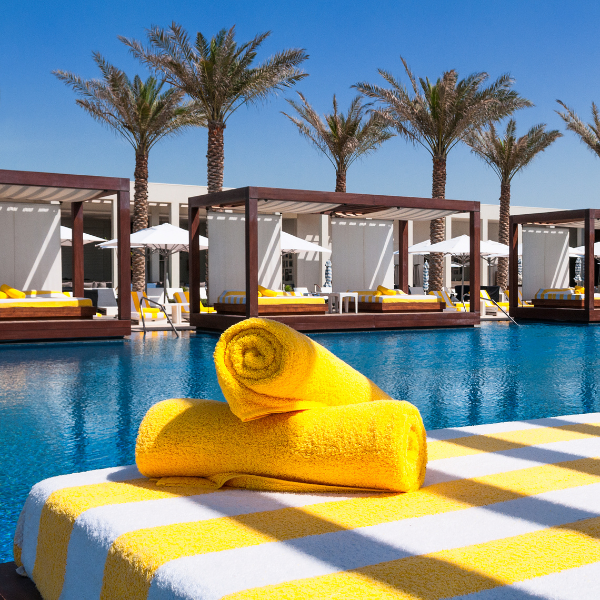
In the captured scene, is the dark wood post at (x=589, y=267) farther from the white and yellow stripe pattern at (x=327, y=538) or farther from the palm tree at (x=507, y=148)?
the white and yellow stripe pattern at (x=327, y=538)

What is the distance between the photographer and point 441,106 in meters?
20.8

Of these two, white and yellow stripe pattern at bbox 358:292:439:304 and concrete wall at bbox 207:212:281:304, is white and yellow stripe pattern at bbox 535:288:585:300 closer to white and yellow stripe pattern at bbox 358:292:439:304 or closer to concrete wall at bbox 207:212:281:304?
white and yellow stripe pattern at bbox 358:292:439:304

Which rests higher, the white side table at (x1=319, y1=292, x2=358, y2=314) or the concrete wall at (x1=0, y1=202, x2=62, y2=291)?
the concrete wall at (x1=0, y1=202, x2=62, y2=291)

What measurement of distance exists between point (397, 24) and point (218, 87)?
7672 mm

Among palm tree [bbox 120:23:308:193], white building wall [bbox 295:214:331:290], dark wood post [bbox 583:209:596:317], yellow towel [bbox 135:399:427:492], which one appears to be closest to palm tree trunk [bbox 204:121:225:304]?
palm tree [bbox 120:23:308:193]

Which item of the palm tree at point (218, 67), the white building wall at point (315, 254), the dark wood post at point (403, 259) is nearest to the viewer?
the palm tree at point (218, 67)

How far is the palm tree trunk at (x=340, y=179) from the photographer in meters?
25.0

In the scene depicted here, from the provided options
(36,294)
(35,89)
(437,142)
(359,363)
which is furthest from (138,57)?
(359,363)

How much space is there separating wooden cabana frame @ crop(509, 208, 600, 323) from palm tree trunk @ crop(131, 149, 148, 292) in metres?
11.1

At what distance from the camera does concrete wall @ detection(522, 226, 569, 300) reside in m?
20.2

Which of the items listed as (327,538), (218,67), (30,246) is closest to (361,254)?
(218,67)

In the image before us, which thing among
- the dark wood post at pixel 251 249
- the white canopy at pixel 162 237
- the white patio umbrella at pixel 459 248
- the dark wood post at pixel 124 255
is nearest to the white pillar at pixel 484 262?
the white patio umbrella at pixel 459 248

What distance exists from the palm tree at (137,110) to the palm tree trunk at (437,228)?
26.0 ft

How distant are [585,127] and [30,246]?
19.4 metres
